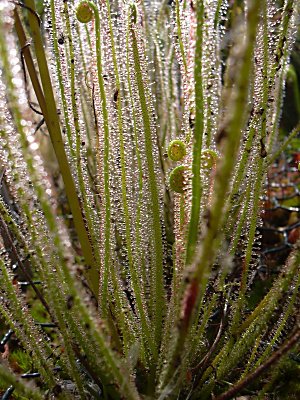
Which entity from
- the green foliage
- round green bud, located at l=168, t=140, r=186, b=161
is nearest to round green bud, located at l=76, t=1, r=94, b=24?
the green foliage

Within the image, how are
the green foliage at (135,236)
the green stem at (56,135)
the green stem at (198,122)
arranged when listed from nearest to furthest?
the green stem at (198,122) < the green foliage at (135,236) < the green stem at (56,135)

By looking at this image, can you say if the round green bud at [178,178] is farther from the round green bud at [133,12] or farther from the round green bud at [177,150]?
the round green bud at [133,12]

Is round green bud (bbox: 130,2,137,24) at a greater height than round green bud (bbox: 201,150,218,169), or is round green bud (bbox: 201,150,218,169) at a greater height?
round green bud (bbox: 130,2,137,24)

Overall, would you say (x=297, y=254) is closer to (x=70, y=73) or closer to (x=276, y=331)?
(x=276, y=331)

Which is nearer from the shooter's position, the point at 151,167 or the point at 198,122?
the point at 198,122

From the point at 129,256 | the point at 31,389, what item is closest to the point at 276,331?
the point at 129,256

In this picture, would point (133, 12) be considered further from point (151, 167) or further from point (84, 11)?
point (151, 167)

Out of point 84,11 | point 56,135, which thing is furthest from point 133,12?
point 56,135

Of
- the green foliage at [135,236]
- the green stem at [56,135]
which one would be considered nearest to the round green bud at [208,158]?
the green foliage at [135,236]

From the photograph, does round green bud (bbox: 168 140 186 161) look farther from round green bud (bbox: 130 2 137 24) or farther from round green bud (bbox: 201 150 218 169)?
round green bud (bbox: 130 2 137 24)
